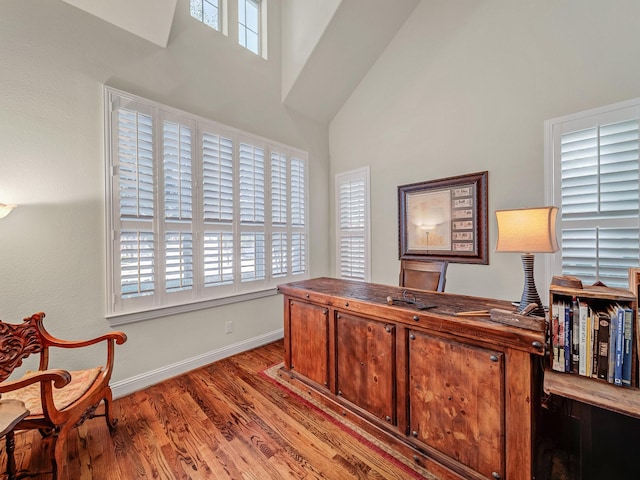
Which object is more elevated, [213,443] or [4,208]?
[4,208]

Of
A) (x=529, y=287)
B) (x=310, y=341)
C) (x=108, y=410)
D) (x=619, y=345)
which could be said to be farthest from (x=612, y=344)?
(x=108, y=410)

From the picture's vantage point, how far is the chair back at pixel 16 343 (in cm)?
155

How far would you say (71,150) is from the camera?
208 centimetres

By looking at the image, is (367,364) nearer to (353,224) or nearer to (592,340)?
(592,340)

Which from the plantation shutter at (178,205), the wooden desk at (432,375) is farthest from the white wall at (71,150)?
the wooden desk at (432,375)

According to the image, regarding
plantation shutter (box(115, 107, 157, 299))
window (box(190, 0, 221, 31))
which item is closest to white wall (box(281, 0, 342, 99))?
window (box(190, 0, 221, 31))

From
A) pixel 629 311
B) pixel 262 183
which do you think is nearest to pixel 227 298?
pixel 262 183

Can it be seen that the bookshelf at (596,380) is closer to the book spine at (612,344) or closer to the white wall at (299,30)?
the book spine at (612,344)

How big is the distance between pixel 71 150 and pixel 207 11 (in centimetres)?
210

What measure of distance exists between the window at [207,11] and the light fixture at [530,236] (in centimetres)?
346

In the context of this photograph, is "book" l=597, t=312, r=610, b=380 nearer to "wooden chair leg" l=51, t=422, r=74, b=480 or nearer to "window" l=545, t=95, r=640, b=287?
"window" l=545, t=95, r=640, b=287

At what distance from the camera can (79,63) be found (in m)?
2.12

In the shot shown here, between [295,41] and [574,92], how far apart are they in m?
2.99

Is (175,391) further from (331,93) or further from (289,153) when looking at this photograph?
(331,93)
